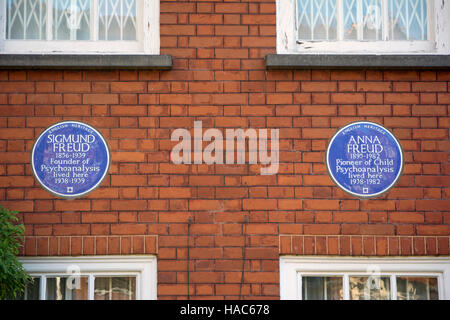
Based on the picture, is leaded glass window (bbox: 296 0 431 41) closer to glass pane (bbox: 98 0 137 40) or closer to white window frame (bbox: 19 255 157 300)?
glass pane (bbox: 98 0 137 40)

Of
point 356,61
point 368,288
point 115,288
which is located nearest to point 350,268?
point 368,288

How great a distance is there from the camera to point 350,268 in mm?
5254

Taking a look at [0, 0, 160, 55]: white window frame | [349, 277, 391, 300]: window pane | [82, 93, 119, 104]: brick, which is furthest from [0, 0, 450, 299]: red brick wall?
[349, 277, 391, 300]: window pane

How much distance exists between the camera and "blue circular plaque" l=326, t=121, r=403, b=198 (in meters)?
5.34

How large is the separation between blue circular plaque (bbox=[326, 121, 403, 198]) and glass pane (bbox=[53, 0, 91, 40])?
2.29 meters

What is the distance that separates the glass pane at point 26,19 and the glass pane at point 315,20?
2183mm

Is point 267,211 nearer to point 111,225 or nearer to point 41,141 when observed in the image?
point 111,225

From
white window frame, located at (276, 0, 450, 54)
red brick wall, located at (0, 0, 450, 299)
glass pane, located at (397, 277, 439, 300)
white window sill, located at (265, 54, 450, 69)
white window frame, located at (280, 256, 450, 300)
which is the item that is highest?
white window frame, located at (276, 0, 450, 54)

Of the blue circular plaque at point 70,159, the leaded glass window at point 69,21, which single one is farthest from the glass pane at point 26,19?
the blue circular plaque at point 70,159

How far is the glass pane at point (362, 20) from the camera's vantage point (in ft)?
18.5

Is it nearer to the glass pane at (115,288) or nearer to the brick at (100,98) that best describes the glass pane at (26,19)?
the brick at (100,98)

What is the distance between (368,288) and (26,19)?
142 inches

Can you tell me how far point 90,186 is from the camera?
5.29 meters

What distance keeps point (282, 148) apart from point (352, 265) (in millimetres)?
1086
